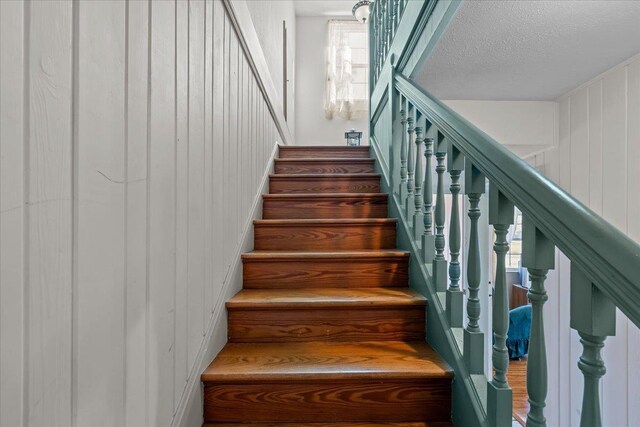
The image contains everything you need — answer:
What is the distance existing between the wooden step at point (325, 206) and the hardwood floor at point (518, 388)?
2.04 metres

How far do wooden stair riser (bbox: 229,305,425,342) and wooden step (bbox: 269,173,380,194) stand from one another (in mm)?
1244

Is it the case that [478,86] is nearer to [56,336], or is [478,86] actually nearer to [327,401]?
[327,401]

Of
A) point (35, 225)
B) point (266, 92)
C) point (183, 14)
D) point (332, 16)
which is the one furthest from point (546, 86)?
point (332, 16)

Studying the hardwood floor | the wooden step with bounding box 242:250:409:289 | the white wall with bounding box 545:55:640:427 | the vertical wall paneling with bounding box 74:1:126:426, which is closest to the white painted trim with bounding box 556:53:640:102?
the white wall with bounding box 545:55:640:427

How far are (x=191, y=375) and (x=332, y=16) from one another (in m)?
5.78

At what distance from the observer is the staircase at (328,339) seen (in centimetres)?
123

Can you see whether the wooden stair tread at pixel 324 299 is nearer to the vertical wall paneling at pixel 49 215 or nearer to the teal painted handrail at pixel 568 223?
the teal painted handrail at pixel 568 223

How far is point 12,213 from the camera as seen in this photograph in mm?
474

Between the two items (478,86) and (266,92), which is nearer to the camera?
(478,86)

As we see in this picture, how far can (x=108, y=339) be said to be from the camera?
69 cm

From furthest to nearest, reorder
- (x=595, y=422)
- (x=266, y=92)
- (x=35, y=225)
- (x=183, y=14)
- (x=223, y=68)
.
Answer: (x=266, y=92), (x=223, y=68), (x=183, y=14), (x=595, y=422), (x=35, y=225)

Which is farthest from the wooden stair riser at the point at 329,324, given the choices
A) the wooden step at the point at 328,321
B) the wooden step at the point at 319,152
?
the wooden step at the point at 319,152

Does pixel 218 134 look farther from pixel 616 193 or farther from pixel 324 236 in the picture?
pixel 616 193

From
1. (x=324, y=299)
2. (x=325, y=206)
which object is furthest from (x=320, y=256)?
(x=325, y=206)
